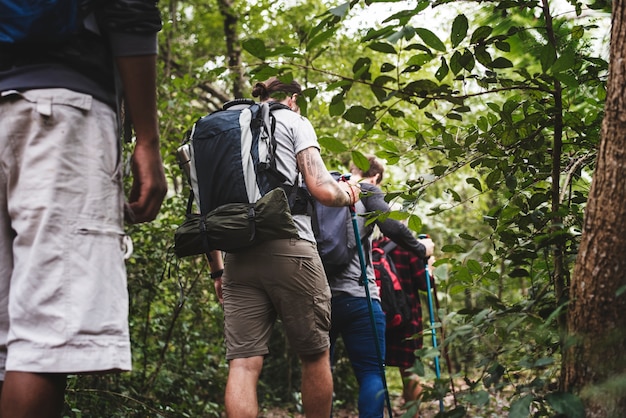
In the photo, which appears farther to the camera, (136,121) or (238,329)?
(238,329)

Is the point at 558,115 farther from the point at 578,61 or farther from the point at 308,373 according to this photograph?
the point at 308,373

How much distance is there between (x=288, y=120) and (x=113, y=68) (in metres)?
1.80

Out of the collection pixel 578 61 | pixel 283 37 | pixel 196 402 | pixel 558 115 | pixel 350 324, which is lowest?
pixel 196 402

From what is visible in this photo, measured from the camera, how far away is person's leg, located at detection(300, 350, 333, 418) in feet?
12.2

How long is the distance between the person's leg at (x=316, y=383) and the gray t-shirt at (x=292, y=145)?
64 cm

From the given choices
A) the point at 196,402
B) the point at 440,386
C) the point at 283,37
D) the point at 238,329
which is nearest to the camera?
the point at 440,386

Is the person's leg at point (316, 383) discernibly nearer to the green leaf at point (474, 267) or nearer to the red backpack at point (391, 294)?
the green leaf at point (474, 267)

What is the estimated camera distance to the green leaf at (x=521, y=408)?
180cm

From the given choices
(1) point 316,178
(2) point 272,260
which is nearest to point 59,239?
(2) point 272,260

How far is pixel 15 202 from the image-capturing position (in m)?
1.79

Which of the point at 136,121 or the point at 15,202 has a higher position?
the point at 136,121

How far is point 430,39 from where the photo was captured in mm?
2109

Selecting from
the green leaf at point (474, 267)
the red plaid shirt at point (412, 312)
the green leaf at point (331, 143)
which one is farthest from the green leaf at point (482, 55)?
the red plaid shirt at point (412, 312)

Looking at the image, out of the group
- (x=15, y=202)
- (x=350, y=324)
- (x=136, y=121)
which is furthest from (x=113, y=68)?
(x=350, y=324)
